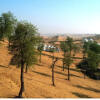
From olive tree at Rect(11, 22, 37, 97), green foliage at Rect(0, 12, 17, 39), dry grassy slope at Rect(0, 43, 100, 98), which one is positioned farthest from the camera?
green foliage at Rect(0, 12, 17, 39)

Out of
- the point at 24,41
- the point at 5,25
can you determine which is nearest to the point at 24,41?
the point at 24,41

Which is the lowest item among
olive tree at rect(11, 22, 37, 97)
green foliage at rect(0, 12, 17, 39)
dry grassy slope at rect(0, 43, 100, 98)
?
dry grassy slope at rect(0, 43, 100, 98)

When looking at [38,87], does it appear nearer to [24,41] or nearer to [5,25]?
[24,41]

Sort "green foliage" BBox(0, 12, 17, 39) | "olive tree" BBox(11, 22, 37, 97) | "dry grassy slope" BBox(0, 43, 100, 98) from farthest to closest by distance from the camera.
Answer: "green foliage" BBox(0, 12, 17, 39)
"dry grassy slope" BBox(0, 43, 100, 98)
"olive tree" BBox(11, 22, 37, 97)

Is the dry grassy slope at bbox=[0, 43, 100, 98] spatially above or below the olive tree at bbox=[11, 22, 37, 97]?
Result: below

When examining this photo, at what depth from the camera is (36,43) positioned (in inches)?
581

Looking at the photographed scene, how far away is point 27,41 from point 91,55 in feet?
96.2

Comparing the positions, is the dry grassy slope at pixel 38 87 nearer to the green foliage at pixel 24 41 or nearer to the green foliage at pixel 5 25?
the green foliage at pixel 24 41

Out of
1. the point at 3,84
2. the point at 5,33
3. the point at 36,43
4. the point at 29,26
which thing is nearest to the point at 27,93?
the point at 3,84

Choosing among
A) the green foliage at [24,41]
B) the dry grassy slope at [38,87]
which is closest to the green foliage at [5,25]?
the dry grassy slope at [38,87]

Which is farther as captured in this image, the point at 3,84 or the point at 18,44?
the point at 3,84

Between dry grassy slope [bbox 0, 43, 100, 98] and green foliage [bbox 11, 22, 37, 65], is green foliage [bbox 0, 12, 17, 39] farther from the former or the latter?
green foliage [bbox 11, 22, 37, 65]

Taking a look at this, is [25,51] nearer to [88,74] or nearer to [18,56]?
[18,56]

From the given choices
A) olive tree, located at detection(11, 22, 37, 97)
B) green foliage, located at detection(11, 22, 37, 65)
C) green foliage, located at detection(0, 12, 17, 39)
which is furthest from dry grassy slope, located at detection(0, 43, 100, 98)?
green foliage, located at detection(0, 12, 17, 39)
